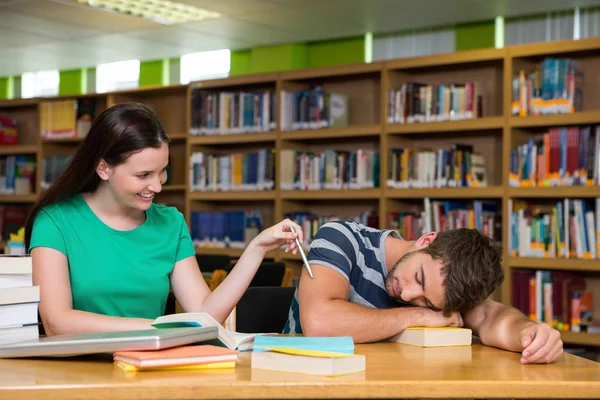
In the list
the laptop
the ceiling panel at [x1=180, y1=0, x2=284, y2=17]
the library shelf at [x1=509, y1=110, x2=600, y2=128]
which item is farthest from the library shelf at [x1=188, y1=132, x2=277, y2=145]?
the laptop

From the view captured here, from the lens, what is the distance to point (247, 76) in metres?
6.83

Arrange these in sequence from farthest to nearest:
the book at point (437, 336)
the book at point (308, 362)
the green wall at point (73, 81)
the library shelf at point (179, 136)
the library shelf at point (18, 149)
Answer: the green wall at point (73, 81) → the library shelf at point (18, 149) → the library shelf at point (179, 136) → the book at point (437, 336) → the book at point (308, 362)

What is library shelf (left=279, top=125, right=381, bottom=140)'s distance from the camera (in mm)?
6105

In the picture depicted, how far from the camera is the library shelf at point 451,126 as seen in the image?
550 cm

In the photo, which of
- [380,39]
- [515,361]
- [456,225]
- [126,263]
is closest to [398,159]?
[456,225]

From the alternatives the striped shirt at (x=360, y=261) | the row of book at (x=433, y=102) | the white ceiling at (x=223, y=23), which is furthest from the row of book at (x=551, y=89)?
the striped shirt at (x=360, y=261)

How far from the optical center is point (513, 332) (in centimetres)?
199

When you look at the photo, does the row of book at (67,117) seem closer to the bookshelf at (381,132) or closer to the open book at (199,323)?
the bookshelf at (381,132)

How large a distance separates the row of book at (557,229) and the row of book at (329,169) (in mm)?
1171

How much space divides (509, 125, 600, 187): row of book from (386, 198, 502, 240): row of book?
1.07 feet

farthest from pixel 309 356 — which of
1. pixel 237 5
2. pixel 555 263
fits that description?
pixel 237 5

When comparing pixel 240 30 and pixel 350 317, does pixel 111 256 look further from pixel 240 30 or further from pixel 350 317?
pixel 240 30

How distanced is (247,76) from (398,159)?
158 cm

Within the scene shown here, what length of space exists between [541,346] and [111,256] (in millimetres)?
1193
